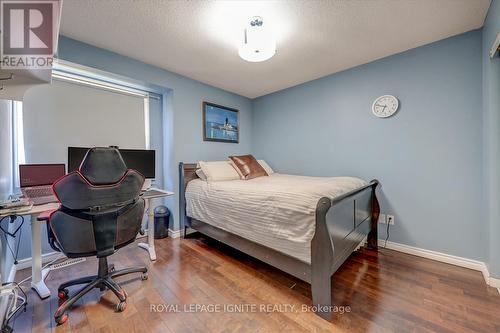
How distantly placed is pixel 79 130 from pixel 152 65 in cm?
118

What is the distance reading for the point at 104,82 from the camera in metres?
2.55

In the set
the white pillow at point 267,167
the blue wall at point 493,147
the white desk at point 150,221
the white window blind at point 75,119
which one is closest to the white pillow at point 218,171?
the white desk at point 150,221

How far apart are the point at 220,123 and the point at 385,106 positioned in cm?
238

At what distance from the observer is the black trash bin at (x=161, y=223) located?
2.79 metres

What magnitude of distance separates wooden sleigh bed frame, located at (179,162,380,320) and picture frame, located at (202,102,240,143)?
59.1 inches

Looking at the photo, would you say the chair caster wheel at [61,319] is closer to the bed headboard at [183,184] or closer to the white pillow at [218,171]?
the bed headboard at [183,184]

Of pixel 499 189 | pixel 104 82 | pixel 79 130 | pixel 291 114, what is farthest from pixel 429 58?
pixel 79 130

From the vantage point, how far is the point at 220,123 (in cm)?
345

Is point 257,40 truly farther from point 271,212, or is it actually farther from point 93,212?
point 93,212

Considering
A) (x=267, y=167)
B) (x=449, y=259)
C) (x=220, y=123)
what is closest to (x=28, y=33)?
(x=220, y=123)

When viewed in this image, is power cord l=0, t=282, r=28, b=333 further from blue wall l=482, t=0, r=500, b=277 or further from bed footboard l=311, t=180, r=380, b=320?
blue wall l=482, t=0, r=500, b=277

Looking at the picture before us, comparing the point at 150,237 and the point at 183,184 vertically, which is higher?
the point at 183,184

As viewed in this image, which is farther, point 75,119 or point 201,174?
point 201,174

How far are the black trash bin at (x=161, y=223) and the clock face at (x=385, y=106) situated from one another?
122 inches
